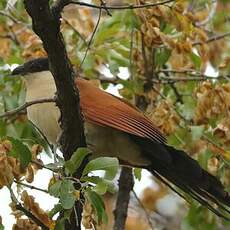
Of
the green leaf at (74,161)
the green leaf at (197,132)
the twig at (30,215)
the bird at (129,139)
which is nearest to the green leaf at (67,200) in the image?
the green leaf at (74,161)

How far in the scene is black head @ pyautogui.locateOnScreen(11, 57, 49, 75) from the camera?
3.72 metres

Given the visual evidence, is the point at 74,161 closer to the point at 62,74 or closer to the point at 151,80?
the point at 62,74

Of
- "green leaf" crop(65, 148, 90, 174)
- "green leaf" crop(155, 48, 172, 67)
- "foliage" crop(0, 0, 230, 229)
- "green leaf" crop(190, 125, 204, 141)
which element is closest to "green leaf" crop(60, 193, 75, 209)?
"green leaf" crop(65, 148, 90, 174)

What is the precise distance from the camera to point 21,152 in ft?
9.34

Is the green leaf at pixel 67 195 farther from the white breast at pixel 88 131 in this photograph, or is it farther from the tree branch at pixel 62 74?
the white breast at pixel 88 131

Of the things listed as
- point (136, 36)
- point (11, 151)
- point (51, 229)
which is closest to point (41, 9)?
point (11, 151)

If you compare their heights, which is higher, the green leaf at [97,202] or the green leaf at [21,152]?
the green leaf at [21,152]

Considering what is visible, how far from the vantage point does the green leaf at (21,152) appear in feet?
9.31

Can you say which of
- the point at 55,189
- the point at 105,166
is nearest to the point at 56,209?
Answer: the point at 55,189

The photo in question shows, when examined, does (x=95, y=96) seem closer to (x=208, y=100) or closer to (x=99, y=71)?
(x=208, y=100)

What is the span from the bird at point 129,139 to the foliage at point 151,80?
0.15 m

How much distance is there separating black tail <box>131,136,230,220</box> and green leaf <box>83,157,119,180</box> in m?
0.67

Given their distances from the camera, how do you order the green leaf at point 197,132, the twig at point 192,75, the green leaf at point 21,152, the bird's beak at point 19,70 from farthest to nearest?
the bird's beak at point 19,70 < the twig at point 192,75 < the green leaf at point 197,132 < the green leaf at point 21,152

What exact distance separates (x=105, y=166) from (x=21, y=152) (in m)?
0.33
